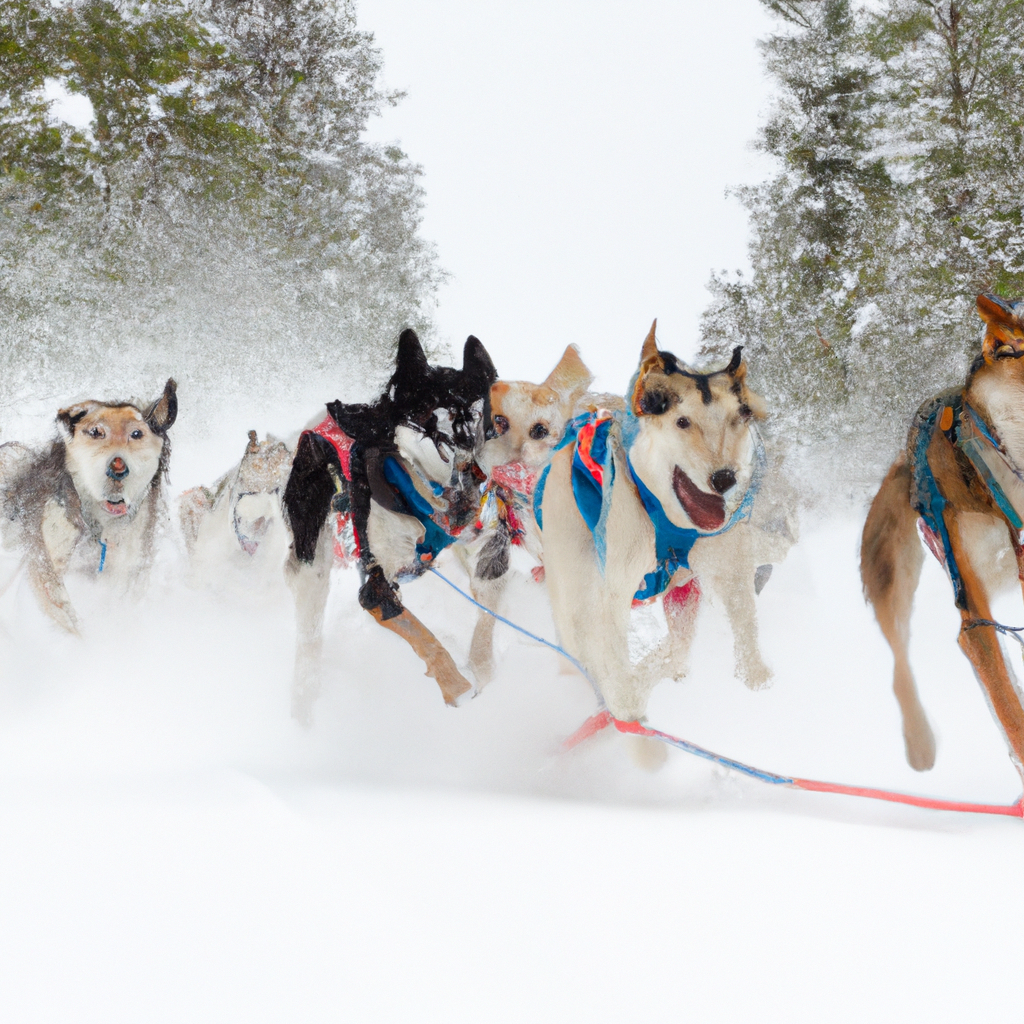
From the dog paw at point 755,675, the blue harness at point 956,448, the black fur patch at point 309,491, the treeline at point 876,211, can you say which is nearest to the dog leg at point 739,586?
the dog paw at point 755,675

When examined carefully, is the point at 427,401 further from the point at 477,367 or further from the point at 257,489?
the point at 257,489

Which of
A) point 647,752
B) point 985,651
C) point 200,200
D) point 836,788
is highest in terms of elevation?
point 200,200

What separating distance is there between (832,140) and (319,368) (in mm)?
1785

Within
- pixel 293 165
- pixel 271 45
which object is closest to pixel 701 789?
pixel 293 165

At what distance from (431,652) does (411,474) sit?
46 centimetres

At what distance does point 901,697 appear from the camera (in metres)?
1.98

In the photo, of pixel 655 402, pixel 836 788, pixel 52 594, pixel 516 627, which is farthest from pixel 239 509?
pixel 836 788

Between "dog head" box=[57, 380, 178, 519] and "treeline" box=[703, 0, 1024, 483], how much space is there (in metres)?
1.63

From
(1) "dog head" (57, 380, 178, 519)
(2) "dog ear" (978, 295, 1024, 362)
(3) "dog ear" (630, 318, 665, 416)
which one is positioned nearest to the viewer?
(2) "dog ear" (978, 295, 1024, 362)

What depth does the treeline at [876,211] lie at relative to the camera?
2.34 meters

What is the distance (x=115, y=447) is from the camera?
2.53 meters

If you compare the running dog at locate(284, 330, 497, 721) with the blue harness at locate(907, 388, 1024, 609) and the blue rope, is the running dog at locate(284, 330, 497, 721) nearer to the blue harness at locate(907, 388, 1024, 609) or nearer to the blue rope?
the blue rope

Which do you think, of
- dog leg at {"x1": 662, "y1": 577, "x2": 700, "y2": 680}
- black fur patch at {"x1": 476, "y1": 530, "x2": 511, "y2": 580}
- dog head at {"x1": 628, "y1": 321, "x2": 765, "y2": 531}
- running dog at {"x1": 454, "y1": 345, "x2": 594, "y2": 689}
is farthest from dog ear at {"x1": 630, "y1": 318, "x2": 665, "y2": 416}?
black fur patch at {"x1": 476, "y1": 530, "x2": 511, "y2": 580}

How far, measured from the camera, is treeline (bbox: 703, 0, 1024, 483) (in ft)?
7.67
